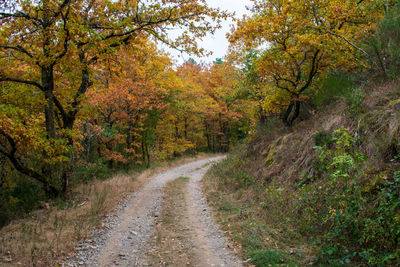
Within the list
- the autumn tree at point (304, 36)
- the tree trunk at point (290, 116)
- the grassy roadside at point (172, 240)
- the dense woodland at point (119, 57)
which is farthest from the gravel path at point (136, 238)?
the autumn tree at point (304, 36)

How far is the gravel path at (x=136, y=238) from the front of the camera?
4879mm

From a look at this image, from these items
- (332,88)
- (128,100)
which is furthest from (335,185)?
(128,100)

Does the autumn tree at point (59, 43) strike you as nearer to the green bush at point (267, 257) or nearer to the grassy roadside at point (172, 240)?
the grassy roadside at point (172, 240)

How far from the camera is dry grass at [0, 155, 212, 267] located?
16.4 feet

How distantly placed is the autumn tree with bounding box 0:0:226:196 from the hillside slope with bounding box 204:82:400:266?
221 inches

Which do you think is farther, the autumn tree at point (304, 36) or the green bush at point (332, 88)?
the green bush at point (332, 88)

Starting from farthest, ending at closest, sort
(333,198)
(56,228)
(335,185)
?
(56,228)
(335,185)
(333,198)

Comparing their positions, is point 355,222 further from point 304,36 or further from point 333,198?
point 304,36

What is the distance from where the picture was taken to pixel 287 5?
28.4 ft

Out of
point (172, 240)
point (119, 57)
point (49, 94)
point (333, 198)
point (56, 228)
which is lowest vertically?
point (172, 240)

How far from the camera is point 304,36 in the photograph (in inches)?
325

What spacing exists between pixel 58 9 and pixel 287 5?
25.4 feet

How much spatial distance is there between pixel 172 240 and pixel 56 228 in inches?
128

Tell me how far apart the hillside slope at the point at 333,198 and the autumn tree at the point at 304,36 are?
1848 millimetres
